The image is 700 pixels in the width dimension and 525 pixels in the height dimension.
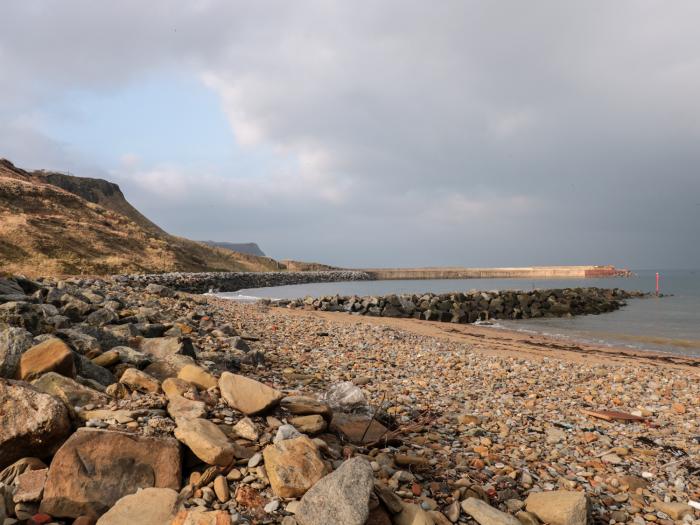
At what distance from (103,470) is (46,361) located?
2.01 m

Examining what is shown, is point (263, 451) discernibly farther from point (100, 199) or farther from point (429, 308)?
point (100, 199)

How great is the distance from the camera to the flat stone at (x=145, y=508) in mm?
2889

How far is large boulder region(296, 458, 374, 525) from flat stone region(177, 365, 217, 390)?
216 cm

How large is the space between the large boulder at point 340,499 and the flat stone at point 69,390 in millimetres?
2402

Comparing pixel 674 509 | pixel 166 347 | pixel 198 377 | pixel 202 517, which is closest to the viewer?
pixel 202 517

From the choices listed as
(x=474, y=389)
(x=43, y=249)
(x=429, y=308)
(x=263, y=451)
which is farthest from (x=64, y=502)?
(x=43, y=249)

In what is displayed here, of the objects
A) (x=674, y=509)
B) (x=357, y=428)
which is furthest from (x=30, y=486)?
(x=674, y=509)

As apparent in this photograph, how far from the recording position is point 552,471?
495 centimetres

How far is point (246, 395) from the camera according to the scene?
446 centimetres

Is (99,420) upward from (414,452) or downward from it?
upward

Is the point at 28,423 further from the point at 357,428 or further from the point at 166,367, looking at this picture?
the point at 357,428

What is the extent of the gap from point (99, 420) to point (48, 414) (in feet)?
1.25

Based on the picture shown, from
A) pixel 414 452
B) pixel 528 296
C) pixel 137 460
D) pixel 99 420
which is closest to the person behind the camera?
pixel 137 460

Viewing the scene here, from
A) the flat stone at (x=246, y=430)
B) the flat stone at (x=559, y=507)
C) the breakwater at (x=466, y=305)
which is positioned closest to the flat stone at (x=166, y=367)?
the flat stone at (x=246, y=430)
